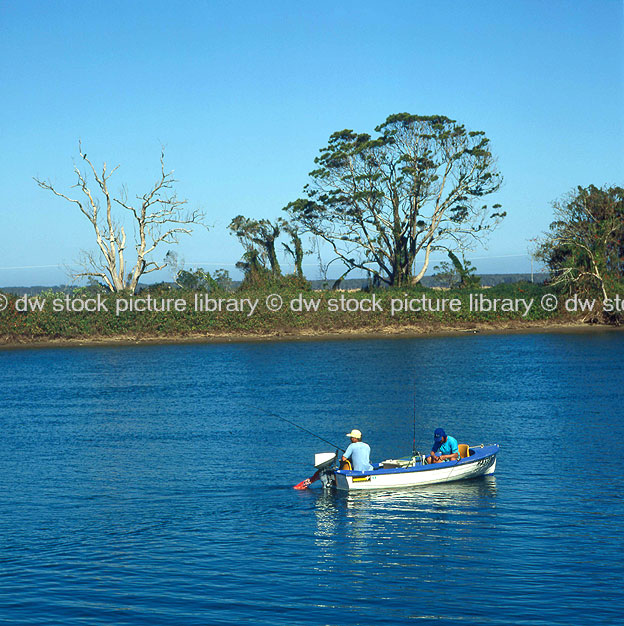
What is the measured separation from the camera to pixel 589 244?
7588cm

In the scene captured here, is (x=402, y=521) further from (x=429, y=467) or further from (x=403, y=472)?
(x=429, y=467)

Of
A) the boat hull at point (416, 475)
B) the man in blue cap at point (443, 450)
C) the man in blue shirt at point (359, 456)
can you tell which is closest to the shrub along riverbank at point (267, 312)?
the man in blue cap at point (443, 450)

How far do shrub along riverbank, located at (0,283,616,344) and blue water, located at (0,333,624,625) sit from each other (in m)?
34.7

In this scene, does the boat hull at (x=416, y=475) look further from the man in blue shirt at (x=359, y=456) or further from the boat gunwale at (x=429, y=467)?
the man in blue shirt at (x=359, y=456)

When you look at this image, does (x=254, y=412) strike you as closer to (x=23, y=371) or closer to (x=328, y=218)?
(x=23, y=371)

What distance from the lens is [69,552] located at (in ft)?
58.2

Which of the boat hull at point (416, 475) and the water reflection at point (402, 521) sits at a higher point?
the boat hull at point (416, 475)

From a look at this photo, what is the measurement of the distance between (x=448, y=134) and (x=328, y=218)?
14214mm

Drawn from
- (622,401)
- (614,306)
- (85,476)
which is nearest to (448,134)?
(614,306)

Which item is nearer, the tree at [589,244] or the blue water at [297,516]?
the blue water at [297,516]

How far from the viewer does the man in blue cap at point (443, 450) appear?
21875 mm

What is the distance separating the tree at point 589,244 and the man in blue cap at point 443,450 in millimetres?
56247

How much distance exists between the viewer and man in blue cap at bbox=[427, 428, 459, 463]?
71.8 ft

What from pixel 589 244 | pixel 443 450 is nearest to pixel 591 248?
pixel 589 244
